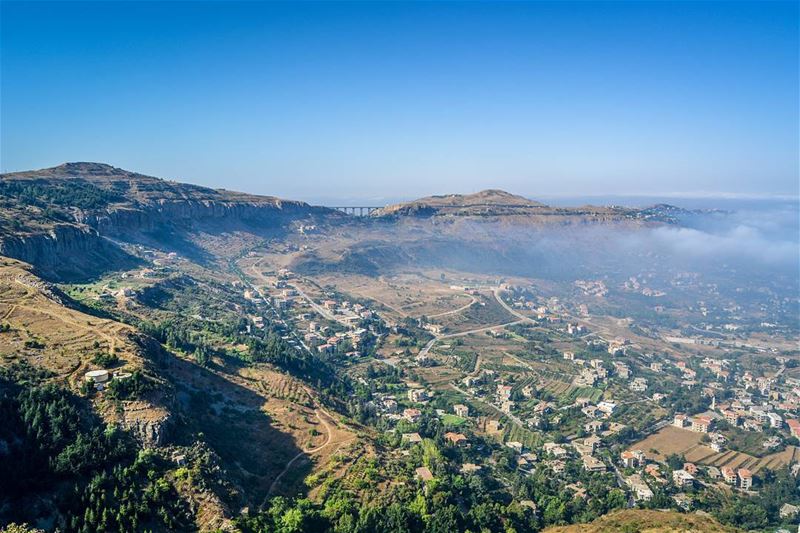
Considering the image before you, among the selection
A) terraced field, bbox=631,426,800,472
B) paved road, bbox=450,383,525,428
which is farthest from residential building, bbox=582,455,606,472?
paved road, bbox=450,383,525,428

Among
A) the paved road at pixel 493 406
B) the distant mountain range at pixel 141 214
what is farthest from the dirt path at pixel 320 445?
the distant mountain range at pixel 141 214

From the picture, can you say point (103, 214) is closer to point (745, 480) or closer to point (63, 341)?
point (63, 341)

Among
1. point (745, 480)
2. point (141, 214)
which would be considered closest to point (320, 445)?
point (745, 480)

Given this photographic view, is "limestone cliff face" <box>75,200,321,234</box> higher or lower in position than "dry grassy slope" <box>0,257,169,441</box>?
higher

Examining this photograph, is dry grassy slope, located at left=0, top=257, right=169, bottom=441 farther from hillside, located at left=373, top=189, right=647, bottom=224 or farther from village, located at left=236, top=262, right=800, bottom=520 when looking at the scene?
hillside, located at left=373, top=189, right=647, bottom=224

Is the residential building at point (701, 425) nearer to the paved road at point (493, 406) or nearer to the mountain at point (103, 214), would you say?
the paved road at point (493, 406)

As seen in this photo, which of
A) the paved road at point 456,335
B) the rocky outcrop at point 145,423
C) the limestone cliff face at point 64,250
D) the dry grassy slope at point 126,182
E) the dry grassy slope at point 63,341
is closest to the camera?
the rocky outcrop at point 145,423

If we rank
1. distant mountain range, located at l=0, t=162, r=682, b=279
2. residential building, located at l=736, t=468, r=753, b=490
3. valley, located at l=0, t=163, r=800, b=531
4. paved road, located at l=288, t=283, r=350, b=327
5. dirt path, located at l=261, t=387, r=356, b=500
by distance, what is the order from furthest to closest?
paved road, located at l=288, t=283, r=350, b=327, distant mountain range, located at l=0, t=162, r=682, b=279, residential building, located at l=736, t=468, r=753, b=490, dirt path, located at l=261, t=387, r=356, b=500, valley, located at l=0, t=163, r=800, b=531
